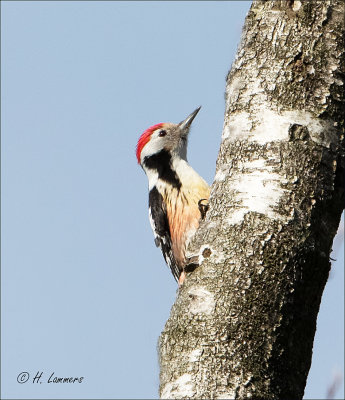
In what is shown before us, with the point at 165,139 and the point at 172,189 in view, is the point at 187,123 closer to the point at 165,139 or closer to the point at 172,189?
the point at 165,139

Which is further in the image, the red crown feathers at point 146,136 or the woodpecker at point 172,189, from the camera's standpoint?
the red crown feathers at point 146,136

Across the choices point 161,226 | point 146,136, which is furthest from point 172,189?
point 146,136

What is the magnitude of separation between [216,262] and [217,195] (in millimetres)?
372

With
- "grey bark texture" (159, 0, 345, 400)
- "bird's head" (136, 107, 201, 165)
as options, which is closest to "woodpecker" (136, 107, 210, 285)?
"bird's head" (136, 107, 201, 165)

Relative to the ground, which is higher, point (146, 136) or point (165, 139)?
point (146, 136)

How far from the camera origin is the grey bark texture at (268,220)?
2.38m

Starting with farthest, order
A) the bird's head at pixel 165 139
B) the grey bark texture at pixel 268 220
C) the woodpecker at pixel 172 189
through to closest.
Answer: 1. the bird's head at pixel 165 139
2. the woodpecker at pixel 172 189
3. the grey bark texture at pixel 268 220

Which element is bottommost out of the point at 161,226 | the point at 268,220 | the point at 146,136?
the point at 268,220

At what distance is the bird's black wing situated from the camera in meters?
6.30

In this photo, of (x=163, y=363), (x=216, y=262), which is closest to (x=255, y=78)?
(x=216, y=262)

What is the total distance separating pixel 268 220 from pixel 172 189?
360 cm

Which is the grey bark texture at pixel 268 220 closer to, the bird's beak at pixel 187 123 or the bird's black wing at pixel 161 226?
the bird's black wing at pixel 161 226

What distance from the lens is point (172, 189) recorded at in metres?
6.16

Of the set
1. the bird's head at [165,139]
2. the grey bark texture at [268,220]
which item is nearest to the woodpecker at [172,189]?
the bird's head at [165,139]
